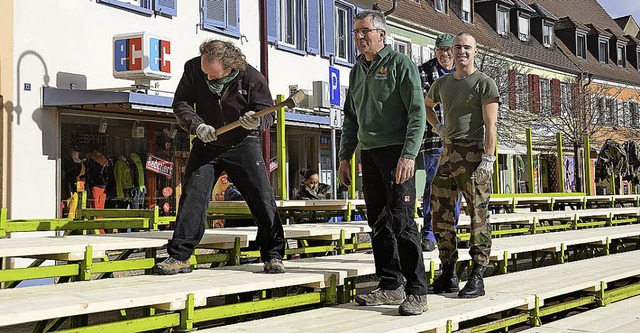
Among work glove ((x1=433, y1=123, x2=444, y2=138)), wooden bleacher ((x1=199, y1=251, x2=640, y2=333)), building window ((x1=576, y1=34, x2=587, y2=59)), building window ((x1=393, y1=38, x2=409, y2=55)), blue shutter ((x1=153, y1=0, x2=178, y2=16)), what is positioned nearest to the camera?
wooden bleacher ((x1=199, y1=251, x2=640, y2=333))

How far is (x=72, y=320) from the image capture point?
14.4 feet

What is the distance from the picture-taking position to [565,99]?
3403 centimetres

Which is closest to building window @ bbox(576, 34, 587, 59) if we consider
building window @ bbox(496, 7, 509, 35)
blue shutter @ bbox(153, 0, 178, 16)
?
building window @ bbox(496, 7, 509, 35)

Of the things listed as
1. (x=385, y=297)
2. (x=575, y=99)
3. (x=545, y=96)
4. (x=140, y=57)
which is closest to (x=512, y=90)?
(x=545, y=96)

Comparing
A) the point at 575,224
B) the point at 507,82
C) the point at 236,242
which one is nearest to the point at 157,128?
the point at 575,224

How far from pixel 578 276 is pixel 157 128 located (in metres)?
9.56

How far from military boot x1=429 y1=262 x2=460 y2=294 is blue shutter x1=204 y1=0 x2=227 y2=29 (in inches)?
440

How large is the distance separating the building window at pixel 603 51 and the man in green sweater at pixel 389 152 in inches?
1550

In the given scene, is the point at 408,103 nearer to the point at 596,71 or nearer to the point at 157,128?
the point at 157,128

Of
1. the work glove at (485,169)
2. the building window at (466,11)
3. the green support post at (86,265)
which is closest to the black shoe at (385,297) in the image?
the work glove at (485,169)

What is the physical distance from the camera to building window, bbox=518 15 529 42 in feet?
118

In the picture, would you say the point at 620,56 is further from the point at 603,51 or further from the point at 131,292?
the point at 131,292

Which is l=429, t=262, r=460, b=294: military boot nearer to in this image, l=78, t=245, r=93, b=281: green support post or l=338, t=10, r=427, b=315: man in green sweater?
l=338, t=10, r=427, b=315: man in green sweater

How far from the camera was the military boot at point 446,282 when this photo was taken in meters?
5.77
